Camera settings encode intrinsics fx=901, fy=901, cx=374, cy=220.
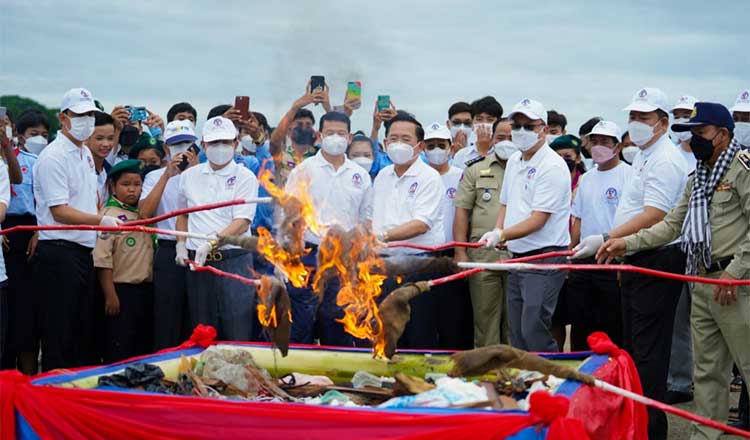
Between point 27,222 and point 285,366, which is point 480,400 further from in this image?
point 27,222

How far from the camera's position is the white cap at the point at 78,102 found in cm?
767

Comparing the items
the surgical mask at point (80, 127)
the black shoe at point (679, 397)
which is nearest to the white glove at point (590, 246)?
the black shoe at point (679, 397)

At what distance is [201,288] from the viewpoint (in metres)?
7.80

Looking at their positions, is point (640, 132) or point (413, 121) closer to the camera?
point (640, 132)

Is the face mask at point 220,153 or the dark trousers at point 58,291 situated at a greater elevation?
the face mask at point 220,153

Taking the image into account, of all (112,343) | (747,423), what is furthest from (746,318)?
(112,343)

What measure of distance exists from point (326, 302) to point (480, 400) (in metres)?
4.08

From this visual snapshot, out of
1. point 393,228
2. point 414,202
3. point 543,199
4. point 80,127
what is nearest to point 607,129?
point 543,199

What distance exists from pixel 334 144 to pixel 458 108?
323 centimetres

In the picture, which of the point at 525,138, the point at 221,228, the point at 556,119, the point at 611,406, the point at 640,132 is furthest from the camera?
the point at 556,119

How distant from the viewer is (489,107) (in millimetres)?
9695

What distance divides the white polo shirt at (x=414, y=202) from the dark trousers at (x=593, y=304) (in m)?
1.45

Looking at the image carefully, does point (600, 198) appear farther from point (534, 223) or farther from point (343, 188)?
point (343, 188)

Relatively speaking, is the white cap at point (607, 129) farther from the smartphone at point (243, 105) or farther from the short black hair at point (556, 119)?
the smartphone at point (243, 105)
